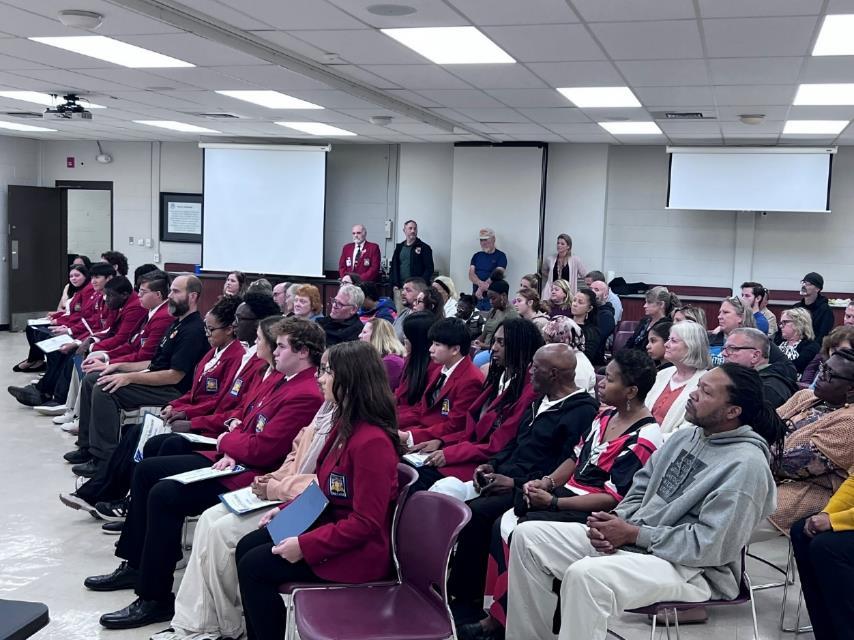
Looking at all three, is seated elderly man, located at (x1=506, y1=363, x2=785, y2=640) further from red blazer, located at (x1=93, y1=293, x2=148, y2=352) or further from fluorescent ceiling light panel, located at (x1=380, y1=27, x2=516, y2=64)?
red blazer, located at (x1=93, y1=293, x2=148, y2=352)

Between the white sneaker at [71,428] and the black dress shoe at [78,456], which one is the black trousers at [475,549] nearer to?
the black dress shoe at [78,456]

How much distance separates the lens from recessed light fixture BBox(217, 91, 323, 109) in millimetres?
7738

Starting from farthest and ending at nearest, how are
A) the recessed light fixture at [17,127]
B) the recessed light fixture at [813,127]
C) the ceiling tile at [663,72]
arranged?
the recessed light fixture at [17,127] → the recessed light fixture at [813,127] → the ceiling tile at [663,72]

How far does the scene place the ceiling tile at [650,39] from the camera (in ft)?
15.5

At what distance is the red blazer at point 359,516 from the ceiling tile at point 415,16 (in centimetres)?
255

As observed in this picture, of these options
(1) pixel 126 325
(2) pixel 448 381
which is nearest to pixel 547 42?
(2) pixel 448 381

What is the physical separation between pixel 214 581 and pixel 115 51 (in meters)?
4.29

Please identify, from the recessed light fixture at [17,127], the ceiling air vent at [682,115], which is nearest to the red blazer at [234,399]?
the ceiling air vent at [682,115]

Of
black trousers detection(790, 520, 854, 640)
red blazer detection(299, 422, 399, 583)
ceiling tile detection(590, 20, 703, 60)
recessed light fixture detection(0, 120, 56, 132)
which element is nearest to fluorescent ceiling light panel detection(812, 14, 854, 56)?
ceiling tile detection(590, 20, 703, 60)

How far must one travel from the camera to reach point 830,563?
113 inches

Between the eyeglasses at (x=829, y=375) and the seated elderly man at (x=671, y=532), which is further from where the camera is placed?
the eyeglasses at (x=829, y=375)

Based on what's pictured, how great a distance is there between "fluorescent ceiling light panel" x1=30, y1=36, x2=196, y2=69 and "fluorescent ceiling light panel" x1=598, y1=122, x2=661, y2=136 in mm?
4387

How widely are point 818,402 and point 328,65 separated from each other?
4148 millimetres

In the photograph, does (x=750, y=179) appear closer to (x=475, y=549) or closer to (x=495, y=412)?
(x=495, y=412)
